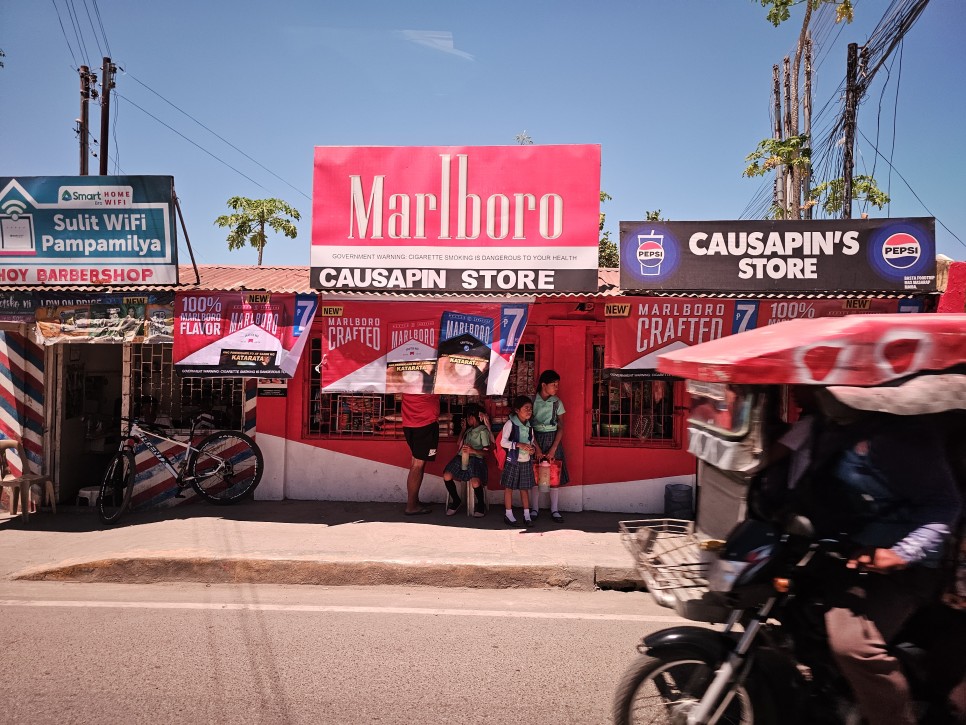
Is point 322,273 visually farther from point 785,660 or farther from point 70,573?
point 785,660

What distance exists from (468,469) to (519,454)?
696mm

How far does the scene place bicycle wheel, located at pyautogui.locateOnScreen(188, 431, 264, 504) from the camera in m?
8.38

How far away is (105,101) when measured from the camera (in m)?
17.4

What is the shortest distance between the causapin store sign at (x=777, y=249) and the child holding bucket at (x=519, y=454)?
9.26 ft

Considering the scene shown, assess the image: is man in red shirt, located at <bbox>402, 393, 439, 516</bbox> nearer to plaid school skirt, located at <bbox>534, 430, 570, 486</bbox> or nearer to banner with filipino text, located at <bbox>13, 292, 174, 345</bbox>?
plaid school skirt, located at <bbox>534, 430, 570, 486</bbox>

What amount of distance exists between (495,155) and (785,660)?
6.31 m

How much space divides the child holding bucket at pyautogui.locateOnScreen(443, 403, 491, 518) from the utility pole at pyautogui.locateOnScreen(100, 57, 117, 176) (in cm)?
1522

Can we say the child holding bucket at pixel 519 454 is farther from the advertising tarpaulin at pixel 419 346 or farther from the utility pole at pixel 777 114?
the utility pole at pixel 777 114

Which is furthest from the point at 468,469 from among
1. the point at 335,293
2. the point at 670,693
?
the point at 670,693

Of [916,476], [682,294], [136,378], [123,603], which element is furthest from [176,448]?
[916,476]

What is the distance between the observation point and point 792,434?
3312 millimetres

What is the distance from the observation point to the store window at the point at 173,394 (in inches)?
356

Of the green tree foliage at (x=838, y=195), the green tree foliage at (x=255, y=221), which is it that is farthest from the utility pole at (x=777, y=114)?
the green tree foliage at (x=255, y=221)

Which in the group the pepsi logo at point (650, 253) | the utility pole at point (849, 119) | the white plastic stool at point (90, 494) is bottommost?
the white plastic stool at point (90, 494)
